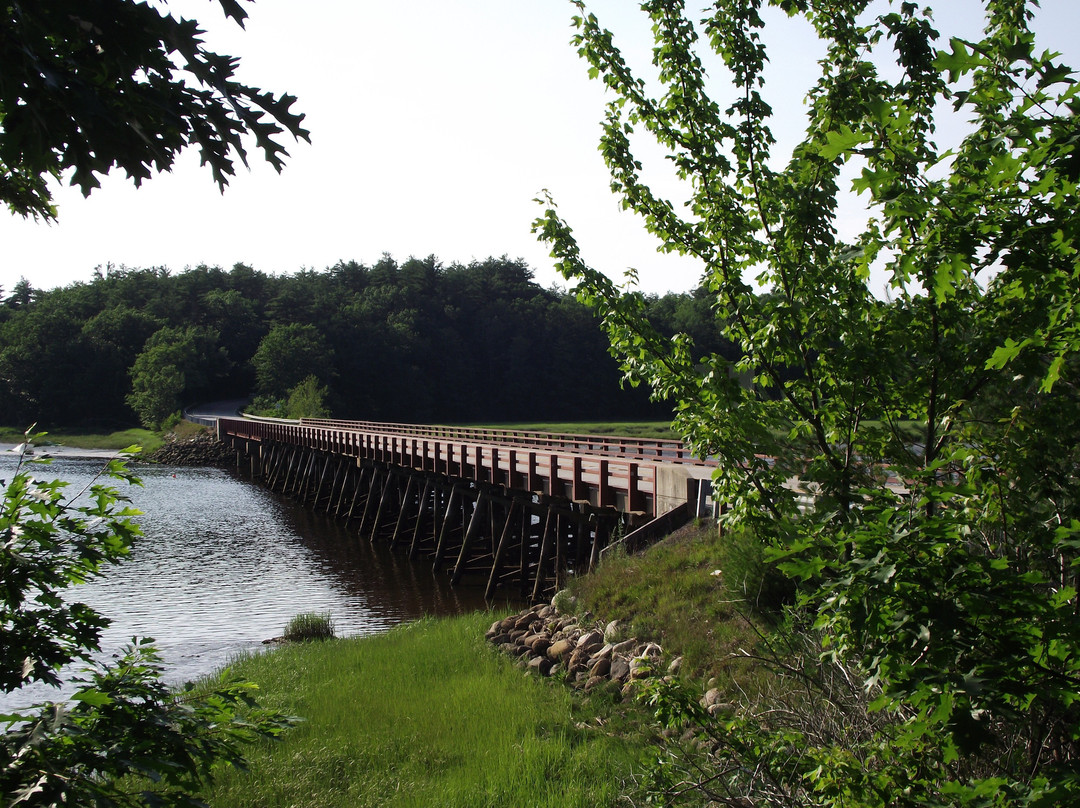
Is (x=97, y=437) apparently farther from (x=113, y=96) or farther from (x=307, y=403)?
(x=113, y=96)

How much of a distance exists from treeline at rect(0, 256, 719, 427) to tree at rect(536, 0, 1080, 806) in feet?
252

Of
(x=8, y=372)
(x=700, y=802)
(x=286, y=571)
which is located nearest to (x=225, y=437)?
(x=8, y=372)

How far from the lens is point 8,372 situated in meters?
82.4

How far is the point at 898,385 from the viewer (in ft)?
11.8

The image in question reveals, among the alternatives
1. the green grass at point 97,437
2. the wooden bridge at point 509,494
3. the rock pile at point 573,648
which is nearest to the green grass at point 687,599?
the rock pile at point 573,648

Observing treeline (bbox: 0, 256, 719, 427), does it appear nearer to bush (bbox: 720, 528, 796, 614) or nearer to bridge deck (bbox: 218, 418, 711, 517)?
bridge deck (bbox: 218, 418, 711, 517)

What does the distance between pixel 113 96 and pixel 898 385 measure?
10.1 ft

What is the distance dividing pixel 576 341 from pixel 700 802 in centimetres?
10704

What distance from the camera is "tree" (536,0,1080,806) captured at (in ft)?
7.67

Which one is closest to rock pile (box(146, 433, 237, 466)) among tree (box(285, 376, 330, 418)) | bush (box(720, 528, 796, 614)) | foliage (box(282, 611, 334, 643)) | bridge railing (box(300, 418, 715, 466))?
tree (box(285, 376, 330, 418))

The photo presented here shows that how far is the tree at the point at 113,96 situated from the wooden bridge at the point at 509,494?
18.7 feet

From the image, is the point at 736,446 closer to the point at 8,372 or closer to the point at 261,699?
the point at 261,699

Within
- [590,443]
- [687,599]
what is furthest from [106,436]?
[687,599]

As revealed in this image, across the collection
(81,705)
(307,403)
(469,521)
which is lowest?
(469,521)
